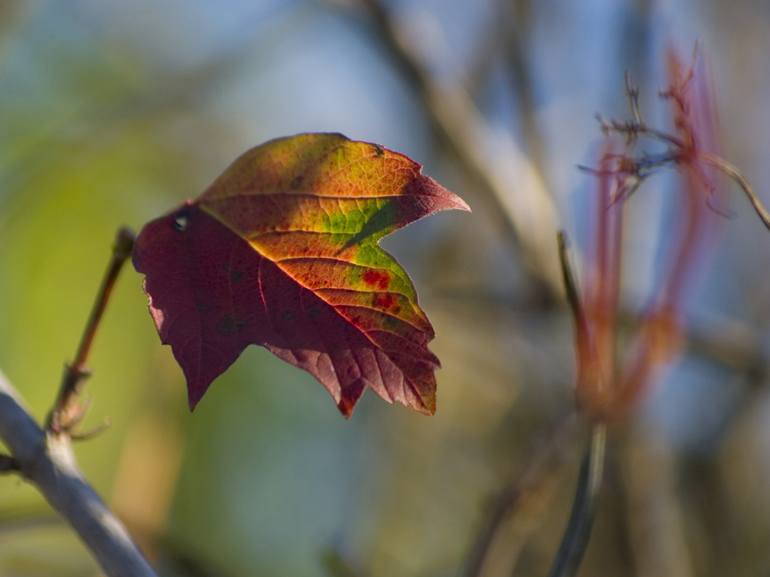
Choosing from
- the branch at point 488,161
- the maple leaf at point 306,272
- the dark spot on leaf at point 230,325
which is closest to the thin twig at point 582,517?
the maple leaf at point 306,272

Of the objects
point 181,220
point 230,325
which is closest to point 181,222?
point 181,220

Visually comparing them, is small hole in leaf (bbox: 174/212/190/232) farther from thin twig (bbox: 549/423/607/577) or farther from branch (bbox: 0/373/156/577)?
thin twig (bbox: 549/423/607/577)

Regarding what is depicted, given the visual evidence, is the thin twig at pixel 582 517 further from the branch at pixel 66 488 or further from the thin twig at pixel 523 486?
the branch at pixel 66 488

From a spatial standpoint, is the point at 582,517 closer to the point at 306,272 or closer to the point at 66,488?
the point at 306,272

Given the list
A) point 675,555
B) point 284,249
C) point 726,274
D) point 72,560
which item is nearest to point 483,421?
point 726,274

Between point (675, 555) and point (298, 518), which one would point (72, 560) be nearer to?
point (298, 518)

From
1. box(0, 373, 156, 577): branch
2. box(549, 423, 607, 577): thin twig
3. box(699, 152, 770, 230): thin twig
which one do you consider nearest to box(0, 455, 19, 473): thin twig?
box(0, 373, 156, 577): branch
